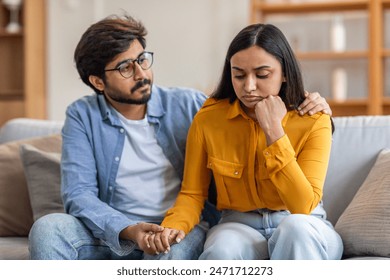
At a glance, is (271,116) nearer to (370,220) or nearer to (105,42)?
(370,220)

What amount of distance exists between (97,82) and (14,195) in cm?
54

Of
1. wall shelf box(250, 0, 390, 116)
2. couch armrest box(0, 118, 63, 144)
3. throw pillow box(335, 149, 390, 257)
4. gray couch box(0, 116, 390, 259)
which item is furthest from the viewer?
wall shelf box(250, 0, 390, 116)

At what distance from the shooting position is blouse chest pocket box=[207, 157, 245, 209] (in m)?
1.84

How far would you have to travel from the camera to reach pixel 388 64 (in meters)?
5.05

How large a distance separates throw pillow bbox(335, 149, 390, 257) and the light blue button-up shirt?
53 centimetres

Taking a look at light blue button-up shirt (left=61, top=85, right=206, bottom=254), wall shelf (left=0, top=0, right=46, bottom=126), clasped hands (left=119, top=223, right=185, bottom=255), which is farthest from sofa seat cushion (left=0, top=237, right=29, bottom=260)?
wall shelf (left=0, top=0, right=46, bottom=126)

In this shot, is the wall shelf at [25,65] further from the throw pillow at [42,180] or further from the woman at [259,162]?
the woman at [259,162]

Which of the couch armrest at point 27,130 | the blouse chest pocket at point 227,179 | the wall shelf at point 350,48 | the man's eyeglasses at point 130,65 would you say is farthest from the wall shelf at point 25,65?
the blouse chest pocket at point 227,179

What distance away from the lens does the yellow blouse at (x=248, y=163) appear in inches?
66.2

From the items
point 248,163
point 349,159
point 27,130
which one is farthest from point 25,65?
point 248,163

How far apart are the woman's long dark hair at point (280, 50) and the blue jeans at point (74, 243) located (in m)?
0.47

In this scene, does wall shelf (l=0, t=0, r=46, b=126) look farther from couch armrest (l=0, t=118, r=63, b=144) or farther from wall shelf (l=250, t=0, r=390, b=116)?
couch armrest (l=0, t=118, r=63, b=144)

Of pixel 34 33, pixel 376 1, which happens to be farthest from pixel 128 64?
pixel 34 33

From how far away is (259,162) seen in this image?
1.83 metres
